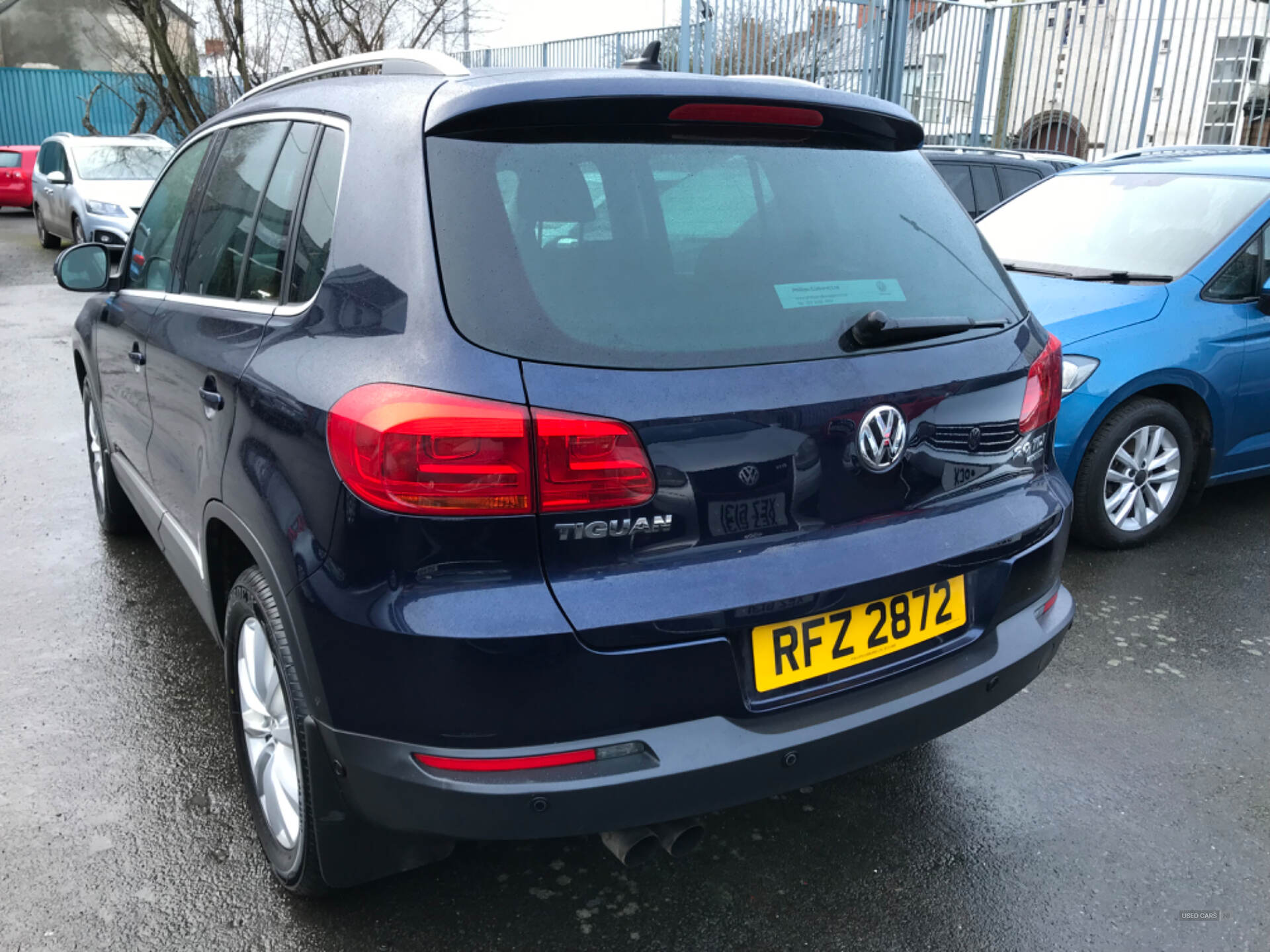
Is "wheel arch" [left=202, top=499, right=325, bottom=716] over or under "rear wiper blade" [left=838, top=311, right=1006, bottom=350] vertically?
under

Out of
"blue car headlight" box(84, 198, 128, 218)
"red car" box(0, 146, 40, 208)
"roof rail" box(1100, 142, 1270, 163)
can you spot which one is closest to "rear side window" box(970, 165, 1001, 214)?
"roof rail" box(1100, 142, 1270, 163)

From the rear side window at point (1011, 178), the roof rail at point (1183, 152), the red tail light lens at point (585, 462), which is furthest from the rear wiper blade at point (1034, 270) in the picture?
the red tail light lens at point (585, 462)

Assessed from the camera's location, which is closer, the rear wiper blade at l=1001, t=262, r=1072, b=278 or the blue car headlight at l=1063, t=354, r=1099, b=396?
the blue car headlight at l=1063, t=354, r=1099, b=396

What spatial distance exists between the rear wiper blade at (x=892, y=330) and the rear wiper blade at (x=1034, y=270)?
3072mm

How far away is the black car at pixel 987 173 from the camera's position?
856 cm

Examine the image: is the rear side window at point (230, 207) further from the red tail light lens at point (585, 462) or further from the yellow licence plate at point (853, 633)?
the yellow licence plate at point (853, 633)

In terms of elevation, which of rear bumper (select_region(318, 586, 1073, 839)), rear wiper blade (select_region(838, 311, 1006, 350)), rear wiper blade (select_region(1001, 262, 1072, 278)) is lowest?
rear bumper (select_region(318, 586, 1073, 839))

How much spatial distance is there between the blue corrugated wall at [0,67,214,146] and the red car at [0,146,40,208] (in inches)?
320

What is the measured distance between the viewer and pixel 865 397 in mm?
2031

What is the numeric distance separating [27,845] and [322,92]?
1.96m

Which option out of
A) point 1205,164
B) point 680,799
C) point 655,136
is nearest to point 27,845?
point 680,799

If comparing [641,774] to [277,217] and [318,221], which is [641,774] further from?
[277,217]

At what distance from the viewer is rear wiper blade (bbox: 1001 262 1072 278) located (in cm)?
503

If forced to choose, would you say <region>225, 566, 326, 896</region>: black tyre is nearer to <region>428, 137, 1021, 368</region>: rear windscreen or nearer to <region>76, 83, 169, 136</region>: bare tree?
<region>428, 137, 1021, 368</region>: rear windscreen
